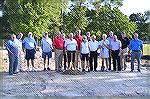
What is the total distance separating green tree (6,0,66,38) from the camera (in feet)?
27.5

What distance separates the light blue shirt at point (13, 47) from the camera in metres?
9.43

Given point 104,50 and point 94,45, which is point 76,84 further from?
point 104,50

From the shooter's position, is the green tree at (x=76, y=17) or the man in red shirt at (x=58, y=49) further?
the man in red shirt at (x=58, y=49)

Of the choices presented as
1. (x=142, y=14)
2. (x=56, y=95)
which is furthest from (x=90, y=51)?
(x=56, y=95)

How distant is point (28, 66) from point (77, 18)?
235cm

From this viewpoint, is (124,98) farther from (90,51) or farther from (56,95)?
(90,51)

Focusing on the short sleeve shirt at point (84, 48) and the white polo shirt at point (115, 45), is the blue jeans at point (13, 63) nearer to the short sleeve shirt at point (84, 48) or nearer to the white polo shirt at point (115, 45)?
the short sleeve shirt at point (84, 48)

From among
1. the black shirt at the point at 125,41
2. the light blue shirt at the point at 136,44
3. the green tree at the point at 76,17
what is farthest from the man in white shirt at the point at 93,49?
the green tree at the point at 76,17

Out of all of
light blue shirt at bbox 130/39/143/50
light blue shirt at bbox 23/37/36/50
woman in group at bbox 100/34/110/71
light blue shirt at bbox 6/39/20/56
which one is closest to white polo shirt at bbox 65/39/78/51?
woman in group at bbox 100/34/110/71

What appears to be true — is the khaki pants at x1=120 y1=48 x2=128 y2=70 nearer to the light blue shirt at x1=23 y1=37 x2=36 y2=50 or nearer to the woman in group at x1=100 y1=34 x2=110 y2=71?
the woman in group at x1=100 y1=34 x2=110 y2=71

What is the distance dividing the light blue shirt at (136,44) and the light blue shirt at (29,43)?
8.54ft

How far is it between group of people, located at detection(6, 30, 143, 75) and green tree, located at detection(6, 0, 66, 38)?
86cm

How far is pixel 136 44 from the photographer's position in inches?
394

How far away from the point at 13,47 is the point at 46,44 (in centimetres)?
93
